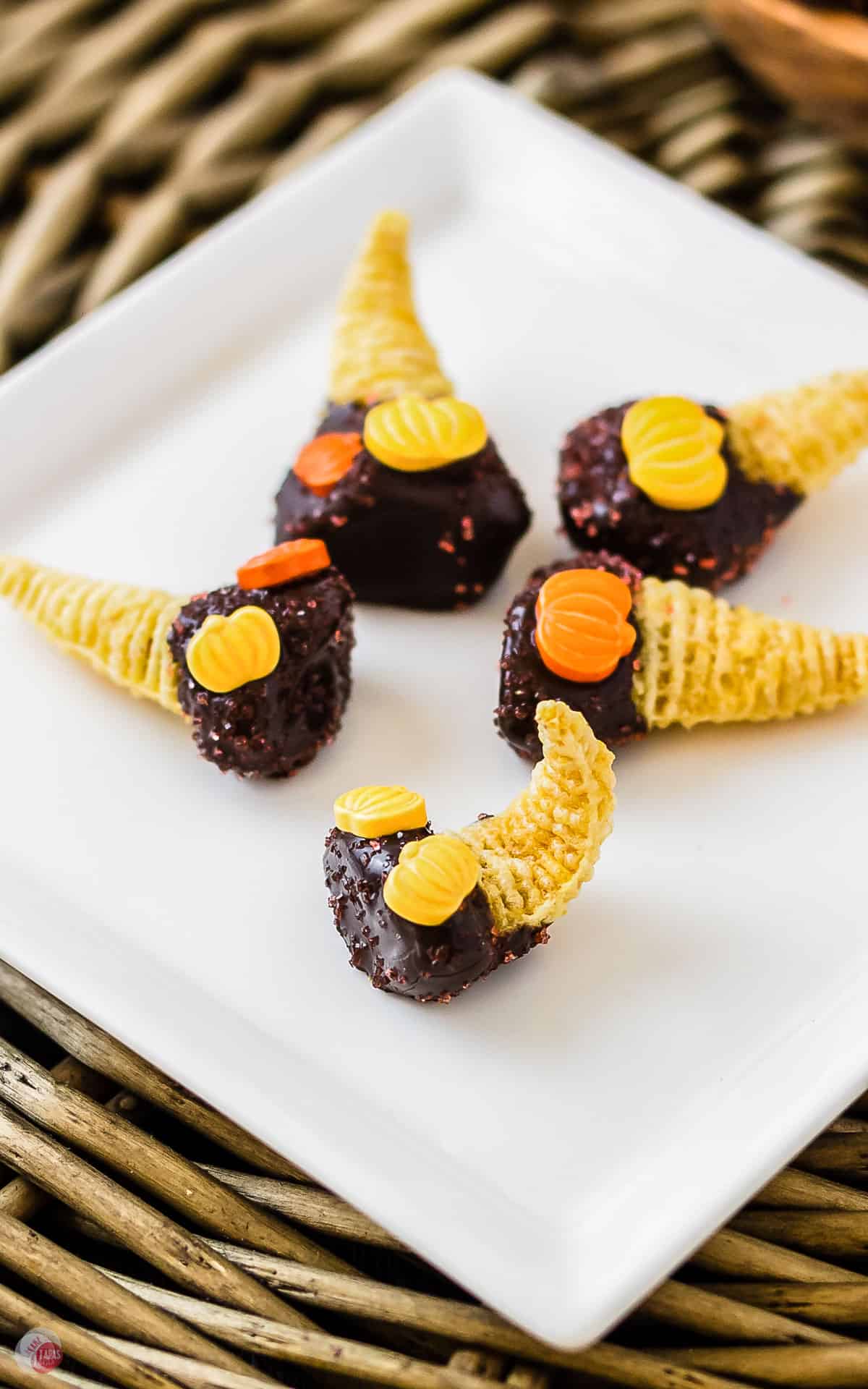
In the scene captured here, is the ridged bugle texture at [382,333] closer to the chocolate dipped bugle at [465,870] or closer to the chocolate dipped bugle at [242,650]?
the chocolate dipped bugle at [242,650]

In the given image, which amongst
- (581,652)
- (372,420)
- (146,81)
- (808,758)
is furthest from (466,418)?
(146,81)

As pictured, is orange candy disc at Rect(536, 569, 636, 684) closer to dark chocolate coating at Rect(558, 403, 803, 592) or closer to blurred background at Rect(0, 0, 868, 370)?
dark chocolate coating at Rect(558, 403, 803, 592)

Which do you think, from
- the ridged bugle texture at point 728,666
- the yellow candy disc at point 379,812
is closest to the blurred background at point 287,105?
the ridged bugle texture at point 728,666

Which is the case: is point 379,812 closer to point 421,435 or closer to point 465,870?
point 465,870

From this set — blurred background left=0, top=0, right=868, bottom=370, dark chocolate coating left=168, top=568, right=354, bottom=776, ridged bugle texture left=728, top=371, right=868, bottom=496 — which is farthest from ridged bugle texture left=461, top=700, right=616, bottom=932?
blurred background left=0, top=0, right=868, bottom=370

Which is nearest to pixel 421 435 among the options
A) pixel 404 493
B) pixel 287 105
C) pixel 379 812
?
pixel 404 493

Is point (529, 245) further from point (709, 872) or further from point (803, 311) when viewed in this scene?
point (709, 872)

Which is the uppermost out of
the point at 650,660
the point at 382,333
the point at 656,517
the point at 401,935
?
the point at 382,333
